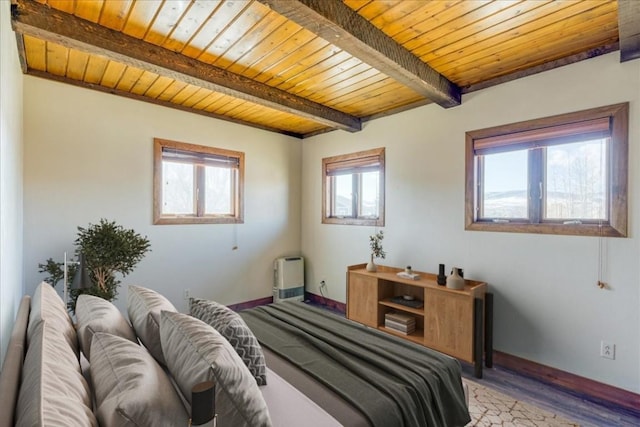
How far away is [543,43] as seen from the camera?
228 cm

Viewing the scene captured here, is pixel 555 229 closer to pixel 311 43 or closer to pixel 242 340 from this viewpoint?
pixel 311 43

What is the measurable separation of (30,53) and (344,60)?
257 cm

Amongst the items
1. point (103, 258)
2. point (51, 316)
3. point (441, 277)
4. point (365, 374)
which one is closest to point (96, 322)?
point (51, 316)

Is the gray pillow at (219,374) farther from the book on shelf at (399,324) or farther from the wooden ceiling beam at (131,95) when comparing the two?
the wooden ceiling beam at (131,95)

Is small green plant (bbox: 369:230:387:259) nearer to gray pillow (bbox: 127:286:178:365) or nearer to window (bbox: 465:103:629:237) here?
window (bbox: 465:103:629:237)

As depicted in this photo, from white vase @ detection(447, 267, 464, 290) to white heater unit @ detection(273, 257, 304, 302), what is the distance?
2425 millimetres

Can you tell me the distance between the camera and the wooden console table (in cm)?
260

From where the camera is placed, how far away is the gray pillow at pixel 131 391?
862 mm

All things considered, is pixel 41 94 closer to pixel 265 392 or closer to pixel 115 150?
pixel 115 150

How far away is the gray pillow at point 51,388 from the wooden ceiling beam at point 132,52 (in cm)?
191

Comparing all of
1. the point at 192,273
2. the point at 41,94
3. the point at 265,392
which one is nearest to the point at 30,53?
the point at 41,94

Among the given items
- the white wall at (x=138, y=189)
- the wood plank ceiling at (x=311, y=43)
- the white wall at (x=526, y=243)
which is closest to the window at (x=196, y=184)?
the white wall at (x=138, y=189)

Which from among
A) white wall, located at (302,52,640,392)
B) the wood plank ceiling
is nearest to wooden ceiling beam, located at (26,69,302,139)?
the wood plank ceiling

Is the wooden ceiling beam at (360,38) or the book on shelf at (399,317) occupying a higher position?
the wooden ceiling beam at (360,38)
